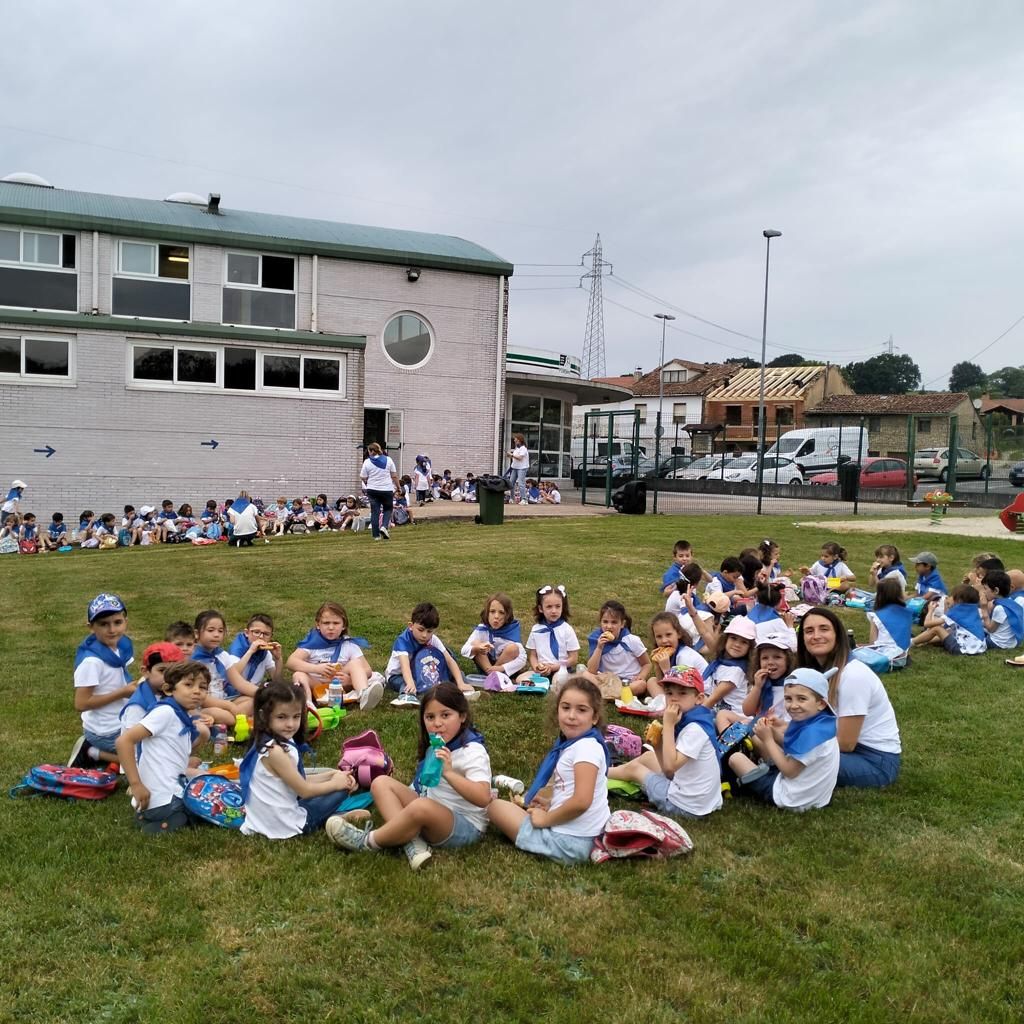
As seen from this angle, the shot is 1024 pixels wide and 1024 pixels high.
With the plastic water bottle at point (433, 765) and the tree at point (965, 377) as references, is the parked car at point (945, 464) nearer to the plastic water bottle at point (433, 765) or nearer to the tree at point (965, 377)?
the plastic water bottle at point (433, 765)

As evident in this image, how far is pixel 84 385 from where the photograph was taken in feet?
67.2

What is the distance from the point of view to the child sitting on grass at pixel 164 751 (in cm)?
471

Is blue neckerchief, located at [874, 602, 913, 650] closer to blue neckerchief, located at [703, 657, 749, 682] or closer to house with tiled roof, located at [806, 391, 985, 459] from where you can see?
blue neckerchief, located at [703, 657, 749, 682]

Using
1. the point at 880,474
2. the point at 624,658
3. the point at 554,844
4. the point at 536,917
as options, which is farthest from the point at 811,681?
the point at 880,474

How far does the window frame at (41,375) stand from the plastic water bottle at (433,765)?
18.7m

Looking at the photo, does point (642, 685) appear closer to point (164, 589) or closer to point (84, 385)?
point (164, 589)

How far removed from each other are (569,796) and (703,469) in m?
30.8

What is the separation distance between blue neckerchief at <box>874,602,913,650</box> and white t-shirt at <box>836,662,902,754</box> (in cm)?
275

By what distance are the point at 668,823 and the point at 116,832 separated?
2.77 metres

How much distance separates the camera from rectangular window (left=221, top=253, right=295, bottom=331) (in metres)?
22.3

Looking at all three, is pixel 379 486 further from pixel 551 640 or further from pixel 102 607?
pixel 102 607

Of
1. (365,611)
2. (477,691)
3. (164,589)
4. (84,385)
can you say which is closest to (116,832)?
(477,691)

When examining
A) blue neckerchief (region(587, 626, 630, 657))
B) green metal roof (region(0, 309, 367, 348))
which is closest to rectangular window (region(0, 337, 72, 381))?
green metal roof (region(0, 309, 367, 348))

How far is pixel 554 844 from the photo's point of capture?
4383 millimetres
